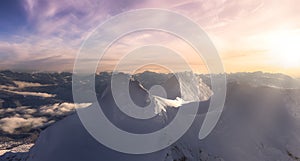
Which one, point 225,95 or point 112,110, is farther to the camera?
point 225,95

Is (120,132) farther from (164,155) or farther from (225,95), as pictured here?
(225,95)

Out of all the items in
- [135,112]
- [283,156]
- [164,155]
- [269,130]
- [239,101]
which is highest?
[135,112]

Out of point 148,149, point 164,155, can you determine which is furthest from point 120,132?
point 164,155

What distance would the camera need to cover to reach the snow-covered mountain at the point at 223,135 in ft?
134

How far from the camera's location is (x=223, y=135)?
51781 millimetres

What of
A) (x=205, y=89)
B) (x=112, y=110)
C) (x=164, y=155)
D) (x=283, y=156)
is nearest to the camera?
(x=164, y=155)

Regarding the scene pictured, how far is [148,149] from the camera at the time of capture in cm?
3984

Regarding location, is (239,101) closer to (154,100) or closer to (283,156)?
(283,156)

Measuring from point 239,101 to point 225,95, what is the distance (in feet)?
17.2

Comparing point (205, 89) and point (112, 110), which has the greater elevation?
point (205, 89)

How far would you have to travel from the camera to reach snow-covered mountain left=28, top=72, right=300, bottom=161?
40.8 meters

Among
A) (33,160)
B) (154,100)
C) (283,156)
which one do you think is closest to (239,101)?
(283,156)

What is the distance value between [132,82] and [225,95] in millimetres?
27397

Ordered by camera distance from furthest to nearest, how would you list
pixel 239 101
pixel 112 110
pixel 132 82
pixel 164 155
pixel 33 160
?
pixel 239 101
pixel 132 82
pixel 112 110
pixel 33 160
pixel 164 155
